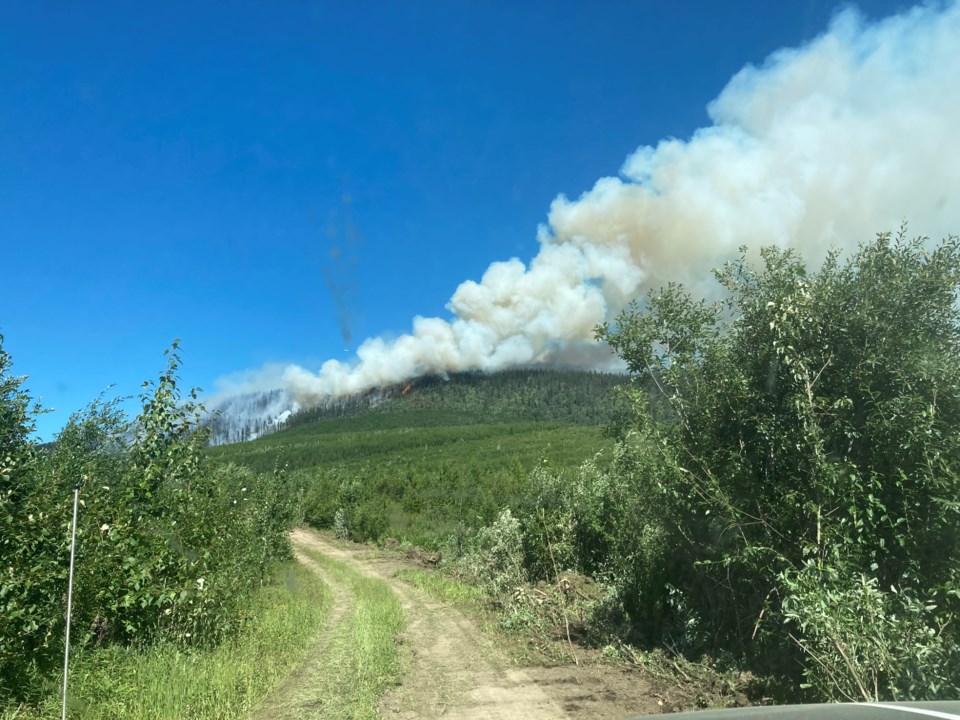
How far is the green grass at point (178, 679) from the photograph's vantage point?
739cm

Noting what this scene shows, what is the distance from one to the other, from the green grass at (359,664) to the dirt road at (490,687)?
0.79 ft

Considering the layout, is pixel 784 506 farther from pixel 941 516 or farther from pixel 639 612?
pixel 639 612

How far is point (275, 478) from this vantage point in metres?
39.2

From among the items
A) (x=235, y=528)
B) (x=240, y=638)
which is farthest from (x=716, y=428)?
(x=235, y=528)

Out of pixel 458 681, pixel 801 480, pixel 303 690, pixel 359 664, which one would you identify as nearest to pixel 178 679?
pixel 303 690

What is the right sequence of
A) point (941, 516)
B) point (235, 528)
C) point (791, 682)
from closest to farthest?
point (941, 516) → point (791, 682) → point (235, 528)

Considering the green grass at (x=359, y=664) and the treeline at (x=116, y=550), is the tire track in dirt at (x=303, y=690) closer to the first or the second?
the green grass at (x=359, y=664)

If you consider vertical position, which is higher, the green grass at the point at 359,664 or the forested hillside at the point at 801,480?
the forested hillside at the point at 801,480

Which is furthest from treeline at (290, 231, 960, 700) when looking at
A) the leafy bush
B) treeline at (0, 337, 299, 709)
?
treeline at (0, 337, 299, 709)

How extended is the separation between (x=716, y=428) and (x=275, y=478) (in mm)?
34046

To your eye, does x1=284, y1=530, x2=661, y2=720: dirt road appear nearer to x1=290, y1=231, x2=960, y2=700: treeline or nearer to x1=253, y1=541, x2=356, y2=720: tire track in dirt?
x1=253, y1=541, x2=356, y2=720: tire track in dirt

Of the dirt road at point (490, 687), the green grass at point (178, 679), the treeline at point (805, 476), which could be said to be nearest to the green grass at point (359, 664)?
the dirt road at point (490, 687)

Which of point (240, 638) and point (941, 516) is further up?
point (941, 516)

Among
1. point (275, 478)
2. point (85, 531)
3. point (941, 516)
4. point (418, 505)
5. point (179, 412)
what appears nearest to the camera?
point (941, 516)
